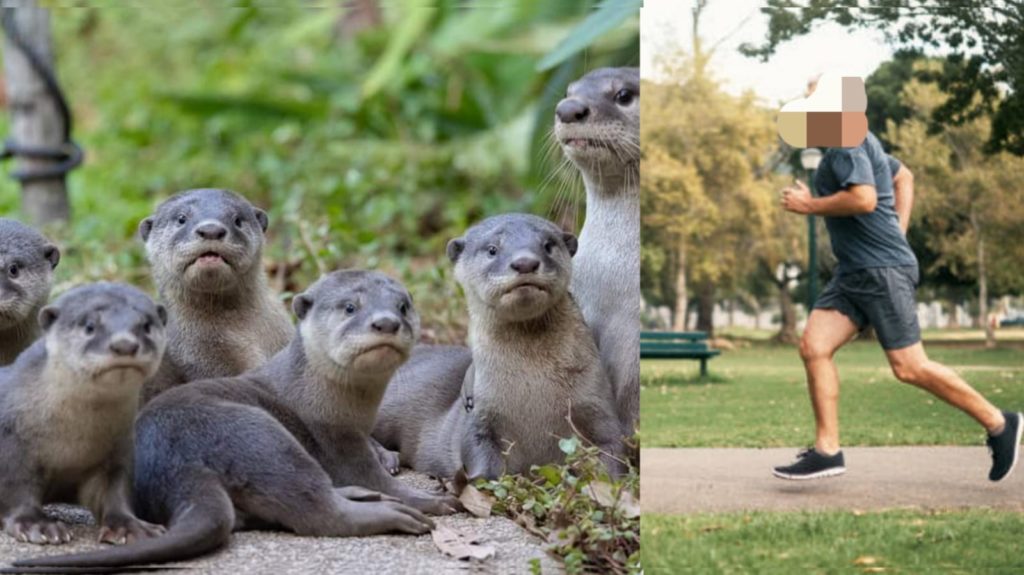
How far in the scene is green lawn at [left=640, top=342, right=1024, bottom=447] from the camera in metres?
2.58

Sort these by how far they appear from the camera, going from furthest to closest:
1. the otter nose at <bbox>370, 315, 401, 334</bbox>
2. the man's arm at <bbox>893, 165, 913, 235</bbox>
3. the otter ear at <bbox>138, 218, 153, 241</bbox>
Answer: the otter ear at <bbox>138, 218, 153, 241</bbox> → the otter nose at <bbox>370, 315, 401, 334</bbox> → the man's arm at <bbox>893, 165, 913, 235</bbox>

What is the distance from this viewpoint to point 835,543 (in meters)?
2.60

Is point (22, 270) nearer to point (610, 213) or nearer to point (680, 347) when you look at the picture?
point (610, 213)

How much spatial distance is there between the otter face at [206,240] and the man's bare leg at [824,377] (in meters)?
1.54

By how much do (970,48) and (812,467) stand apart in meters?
0.91

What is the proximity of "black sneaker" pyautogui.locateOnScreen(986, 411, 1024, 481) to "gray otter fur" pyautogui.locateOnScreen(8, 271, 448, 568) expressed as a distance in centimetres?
118

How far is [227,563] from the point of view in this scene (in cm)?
267

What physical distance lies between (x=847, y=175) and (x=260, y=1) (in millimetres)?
7306

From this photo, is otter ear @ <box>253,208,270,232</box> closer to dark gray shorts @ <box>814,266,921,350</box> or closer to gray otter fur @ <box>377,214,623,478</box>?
gray otter fur @ <box>377,214,623,478</box>

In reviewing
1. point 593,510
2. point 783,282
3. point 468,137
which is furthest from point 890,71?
point 468,137

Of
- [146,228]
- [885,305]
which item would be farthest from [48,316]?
[885,305]

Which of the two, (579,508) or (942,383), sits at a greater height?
(942,383)

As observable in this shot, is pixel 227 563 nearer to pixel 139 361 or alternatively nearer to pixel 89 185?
pixel 139 361

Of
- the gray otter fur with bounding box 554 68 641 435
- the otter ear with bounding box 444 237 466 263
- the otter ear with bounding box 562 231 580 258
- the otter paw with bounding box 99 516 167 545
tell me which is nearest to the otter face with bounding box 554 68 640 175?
the gray otter fur with bounding box 554 68 641 435
